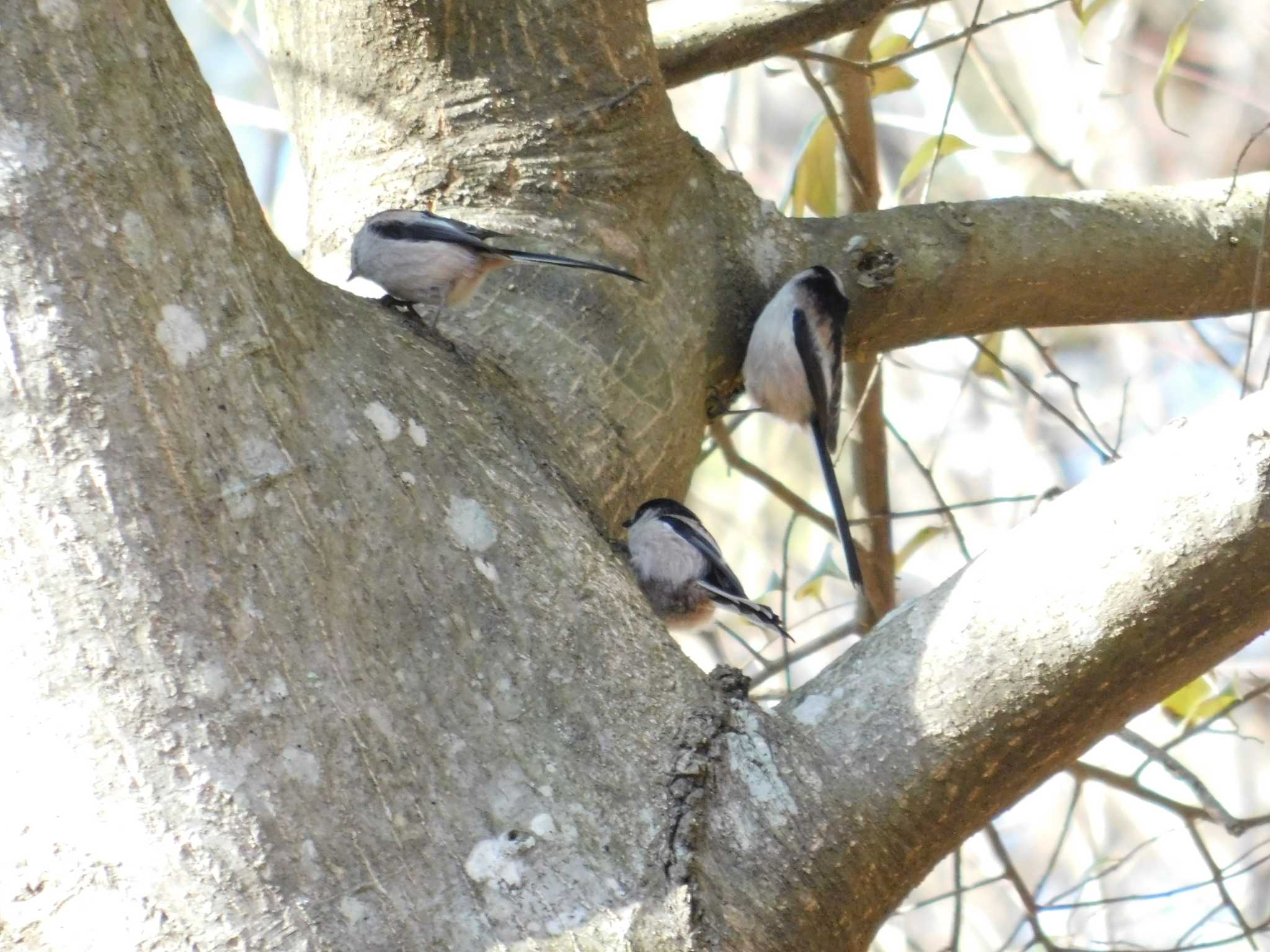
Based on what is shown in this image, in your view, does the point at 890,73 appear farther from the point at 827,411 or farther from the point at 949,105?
the point at 827,411

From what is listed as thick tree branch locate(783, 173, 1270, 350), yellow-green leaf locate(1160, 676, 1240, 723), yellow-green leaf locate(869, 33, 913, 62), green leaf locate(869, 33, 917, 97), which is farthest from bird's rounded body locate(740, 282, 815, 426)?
yellow-green leaf locate(1160, 676, 1240, 723)

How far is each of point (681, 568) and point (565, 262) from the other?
76 centimetres

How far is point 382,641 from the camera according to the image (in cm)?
127

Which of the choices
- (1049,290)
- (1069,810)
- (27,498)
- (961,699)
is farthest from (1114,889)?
(27,498)

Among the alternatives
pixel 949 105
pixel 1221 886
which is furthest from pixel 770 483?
pixel 1221 886

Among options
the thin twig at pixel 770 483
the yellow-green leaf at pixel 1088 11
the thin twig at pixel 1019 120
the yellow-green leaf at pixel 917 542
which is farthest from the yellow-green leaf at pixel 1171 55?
the thin twig at pixel 1019 120

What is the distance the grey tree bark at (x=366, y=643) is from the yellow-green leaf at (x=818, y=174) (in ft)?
5.53

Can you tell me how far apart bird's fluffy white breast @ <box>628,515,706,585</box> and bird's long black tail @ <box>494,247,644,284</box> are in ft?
1.96

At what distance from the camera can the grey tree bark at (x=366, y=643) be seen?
3.76 ft

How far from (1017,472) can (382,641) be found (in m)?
6.62

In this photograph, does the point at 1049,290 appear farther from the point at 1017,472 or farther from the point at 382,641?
the point at 1017,472

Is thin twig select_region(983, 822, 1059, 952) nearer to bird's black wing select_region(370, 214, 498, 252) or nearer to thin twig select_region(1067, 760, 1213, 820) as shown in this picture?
thin twig select_region(1067, 760, 1213, 820)

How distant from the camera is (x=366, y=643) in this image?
126 centimetres

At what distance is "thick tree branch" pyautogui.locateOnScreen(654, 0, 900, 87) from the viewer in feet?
8.10
